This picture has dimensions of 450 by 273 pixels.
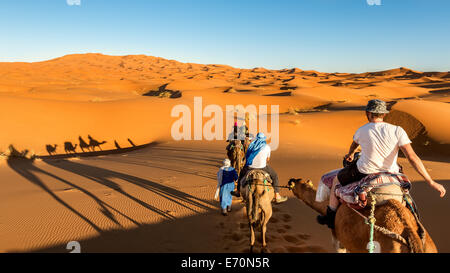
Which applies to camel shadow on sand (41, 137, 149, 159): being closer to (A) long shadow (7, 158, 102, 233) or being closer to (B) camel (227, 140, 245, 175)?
(A) long shadow (7, 158, 102, 233)

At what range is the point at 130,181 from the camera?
997 cm

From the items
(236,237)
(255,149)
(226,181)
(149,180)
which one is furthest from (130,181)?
(255,149)

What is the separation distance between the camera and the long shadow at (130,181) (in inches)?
321

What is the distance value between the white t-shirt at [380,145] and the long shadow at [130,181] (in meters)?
5.20

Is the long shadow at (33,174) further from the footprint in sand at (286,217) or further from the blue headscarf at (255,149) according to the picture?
the footprint in sand at (286,217)

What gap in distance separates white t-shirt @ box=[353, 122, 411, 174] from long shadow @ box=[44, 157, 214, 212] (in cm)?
520

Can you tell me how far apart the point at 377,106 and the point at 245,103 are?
113ft

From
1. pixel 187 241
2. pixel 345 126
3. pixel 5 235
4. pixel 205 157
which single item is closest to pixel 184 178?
pixel 205 157

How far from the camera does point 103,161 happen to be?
13.2 metres

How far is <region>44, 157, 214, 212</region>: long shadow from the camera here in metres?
8.16

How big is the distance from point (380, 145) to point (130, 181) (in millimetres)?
8766

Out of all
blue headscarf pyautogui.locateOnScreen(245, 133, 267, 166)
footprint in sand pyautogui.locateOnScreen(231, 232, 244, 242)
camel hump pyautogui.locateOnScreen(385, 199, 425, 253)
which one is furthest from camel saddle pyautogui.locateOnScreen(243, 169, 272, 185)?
camel hump pyautogui.locateOnScreen(385, 199, 425, 253)

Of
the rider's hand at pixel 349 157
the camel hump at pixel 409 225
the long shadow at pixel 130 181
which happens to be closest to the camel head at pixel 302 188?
the rider's hand at pixel 349 157

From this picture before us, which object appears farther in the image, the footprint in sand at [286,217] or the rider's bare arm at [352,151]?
the footprint in sand at [286,217]
